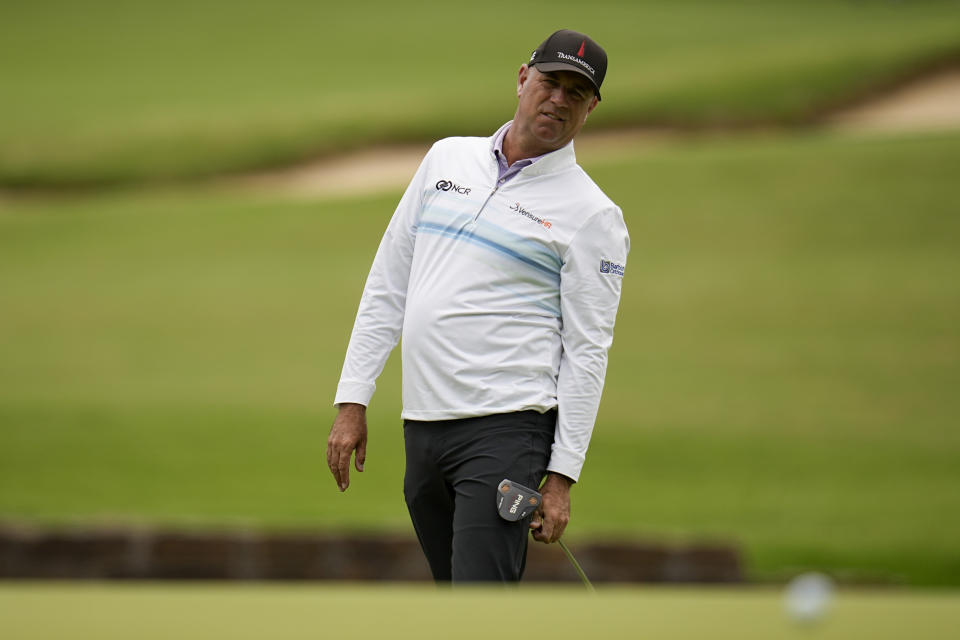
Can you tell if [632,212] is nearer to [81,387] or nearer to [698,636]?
[81,387]

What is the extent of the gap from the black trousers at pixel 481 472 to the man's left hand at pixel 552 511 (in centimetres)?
4

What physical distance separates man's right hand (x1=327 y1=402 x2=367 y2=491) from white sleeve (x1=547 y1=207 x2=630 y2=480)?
542mm

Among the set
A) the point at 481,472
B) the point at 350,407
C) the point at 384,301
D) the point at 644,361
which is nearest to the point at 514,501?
the point at 481,472

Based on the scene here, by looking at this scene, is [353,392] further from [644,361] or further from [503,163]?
[644,361]

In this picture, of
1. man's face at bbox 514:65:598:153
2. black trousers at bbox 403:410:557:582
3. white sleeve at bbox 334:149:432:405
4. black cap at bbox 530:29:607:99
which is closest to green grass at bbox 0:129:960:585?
white sleeve at bbox 334:149:432:405

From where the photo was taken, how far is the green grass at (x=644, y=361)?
7645mm

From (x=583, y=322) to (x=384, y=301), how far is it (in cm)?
61

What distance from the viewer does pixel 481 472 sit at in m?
3.06

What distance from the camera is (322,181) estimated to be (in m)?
17.3

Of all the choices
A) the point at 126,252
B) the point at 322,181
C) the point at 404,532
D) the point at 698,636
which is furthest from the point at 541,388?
the point at 322,181

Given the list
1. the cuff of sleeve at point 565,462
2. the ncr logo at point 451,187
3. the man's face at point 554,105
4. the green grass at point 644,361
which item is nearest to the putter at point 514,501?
the cuff of sleeve at point 565,462

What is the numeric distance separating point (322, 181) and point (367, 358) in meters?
14.2

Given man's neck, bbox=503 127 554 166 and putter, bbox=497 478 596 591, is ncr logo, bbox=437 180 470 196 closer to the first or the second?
man's neck, bbox=503 127 554 166

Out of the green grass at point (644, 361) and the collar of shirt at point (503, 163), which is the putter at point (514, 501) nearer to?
the collar of shirt at point (503, 163)
